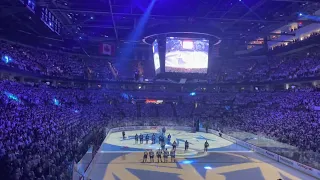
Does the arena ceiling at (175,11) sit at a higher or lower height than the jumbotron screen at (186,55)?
higher

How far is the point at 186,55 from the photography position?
28.5 metres

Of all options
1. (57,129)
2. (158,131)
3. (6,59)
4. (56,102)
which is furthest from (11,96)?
(158,131)

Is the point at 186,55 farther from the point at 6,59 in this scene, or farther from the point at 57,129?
the point at 6,59

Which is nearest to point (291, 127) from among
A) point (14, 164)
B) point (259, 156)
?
point (259, 156)

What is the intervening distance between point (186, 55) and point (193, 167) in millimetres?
12058

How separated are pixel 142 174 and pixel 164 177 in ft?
5.32

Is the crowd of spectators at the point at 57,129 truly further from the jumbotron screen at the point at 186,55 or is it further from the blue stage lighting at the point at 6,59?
the jumbotron screen at the point at 186,55

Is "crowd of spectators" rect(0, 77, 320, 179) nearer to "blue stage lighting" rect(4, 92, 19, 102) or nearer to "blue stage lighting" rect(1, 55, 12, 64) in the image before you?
"blue stage lighting" rect(4, 92, 19, 102)

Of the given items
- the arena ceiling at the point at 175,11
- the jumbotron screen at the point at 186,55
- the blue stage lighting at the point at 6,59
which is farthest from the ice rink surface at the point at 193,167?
the blue stage lighting at the point at 6,59

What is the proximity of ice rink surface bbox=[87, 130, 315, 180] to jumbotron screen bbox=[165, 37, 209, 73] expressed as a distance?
864 cm

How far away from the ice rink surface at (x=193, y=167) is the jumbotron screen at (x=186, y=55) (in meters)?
8.64

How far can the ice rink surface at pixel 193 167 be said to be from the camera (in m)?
18.5

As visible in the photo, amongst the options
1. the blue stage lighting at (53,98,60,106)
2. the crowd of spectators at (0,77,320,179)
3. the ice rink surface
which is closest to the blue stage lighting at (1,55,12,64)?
the crowd of spectators at (0,77,320,179)

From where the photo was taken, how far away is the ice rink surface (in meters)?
18.5
